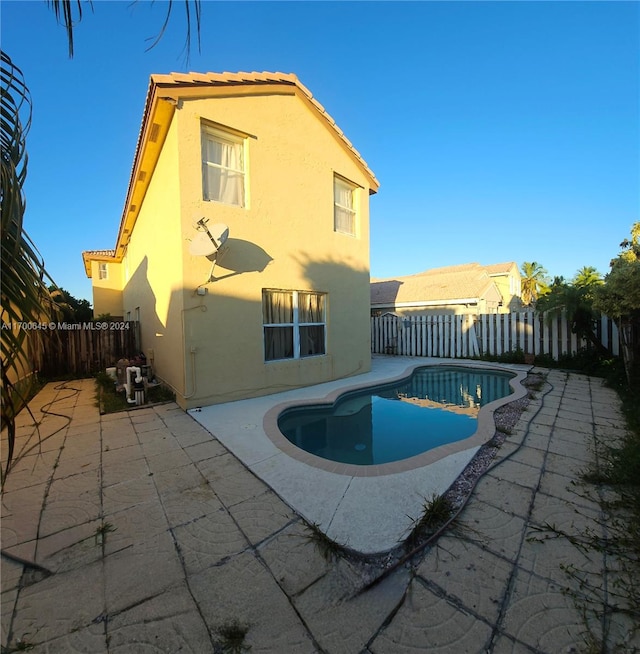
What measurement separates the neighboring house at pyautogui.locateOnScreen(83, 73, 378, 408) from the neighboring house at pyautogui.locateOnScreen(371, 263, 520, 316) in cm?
1032

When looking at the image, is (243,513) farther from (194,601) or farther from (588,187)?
(588,187)

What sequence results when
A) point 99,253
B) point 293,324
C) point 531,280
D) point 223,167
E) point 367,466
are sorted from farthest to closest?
point 531,280, point 99,253, point 293,324, point 223,167, point 367,466

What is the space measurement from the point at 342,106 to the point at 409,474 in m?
11.0

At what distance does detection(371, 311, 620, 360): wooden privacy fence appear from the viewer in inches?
386

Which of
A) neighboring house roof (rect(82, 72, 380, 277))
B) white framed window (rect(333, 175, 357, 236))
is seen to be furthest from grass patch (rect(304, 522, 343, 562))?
white framed window (rect(333, 175, 357, 236))

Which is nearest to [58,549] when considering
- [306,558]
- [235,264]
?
[306,558]

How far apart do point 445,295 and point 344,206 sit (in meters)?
11.2

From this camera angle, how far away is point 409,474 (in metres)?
3.35

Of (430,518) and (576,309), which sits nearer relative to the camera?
(430,518)

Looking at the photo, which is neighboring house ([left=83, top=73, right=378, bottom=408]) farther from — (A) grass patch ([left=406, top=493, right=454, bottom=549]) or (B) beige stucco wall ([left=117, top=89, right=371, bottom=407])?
(A) grass patch ([left=406, top=493, right=454, bottom=549])

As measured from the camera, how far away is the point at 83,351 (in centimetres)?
995

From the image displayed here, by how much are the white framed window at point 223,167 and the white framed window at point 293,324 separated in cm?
224

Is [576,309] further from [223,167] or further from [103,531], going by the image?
[103,531]

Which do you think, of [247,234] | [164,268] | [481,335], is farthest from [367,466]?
[481,335]
